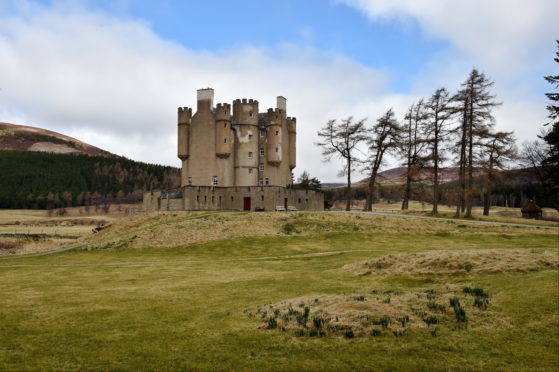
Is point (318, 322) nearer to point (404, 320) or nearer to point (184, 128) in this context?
point (404, 320)

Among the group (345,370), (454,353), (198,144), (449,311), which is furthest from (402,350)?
(198,144)

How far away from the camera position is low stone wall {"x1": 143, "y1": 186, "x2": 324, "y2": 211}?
6372 centimetres

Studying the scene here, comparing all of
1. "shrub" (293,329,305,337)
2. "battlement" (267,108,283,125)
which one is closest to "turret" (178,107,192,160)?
"battlement" (267,108,283,125)

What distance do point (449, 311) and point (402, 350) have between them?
3.32m

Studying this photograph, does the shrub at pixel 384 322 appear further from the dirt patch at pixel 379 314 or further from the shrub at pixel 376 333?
the shrub at pixel 376 333

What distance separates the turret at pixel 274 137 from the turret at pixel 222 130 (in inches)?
272

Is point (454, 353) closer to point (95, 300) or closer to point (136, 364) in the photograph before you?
point (136, 364)

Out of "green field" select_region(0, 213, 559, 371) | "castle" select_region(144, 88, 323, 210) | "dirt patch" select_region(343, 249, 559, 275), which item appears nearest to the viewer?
"green field" select_region(0, 213, 559, 371)

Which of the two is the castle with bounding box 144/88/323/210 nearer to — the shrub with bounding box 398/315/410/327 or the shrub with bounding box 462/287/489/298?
the shrub with bounding box 462/287/489/298

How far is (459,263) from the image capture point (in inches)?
833

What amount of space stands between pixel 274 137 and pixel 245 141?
4.85 m

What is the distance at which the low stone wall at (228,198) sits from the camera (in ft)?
209

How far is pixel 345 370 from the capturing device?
9.31 m

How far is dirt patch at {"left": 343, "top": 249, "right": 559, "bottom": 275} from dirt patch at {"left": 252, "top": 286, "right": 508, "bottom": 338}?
5869 mm
